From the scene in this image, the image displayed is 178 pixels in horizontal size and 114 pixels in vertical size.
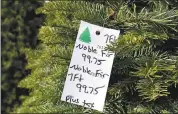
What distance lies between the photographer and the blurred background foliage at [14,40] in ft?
15.7

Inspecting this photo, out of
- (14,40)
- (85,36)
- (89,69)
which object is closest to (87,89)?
(89,69)

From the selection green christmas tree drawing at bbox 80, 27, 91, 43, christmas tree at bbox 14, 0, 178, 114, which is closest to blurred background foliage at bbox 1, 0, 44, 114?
christmas tree at bbox 14, 0, 178, 114

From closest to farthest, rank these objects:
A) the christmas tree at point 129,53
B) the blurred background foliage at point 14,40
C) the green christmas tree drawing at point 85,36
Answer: the christmas tree at point 129,53, the green christmas tree drawing at point 85,36, the blurred background foliage at point 14,40

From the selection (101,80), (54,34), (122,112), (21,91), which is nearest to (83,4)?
(54,34)

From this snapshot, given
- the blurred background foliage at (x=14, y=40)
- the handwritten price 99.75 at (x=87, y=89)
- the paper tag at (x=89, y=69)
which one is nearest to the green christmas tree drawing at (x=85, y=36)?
the paper tag at (x=89, y=69)

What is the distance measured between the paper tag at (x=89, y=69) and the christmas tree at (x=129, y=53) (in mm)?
42

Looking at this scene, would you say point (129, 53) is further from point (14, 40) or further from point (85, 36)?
point (14, 40)

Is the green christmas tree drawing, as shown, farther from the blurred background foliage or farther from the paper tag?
the blurred background foliage

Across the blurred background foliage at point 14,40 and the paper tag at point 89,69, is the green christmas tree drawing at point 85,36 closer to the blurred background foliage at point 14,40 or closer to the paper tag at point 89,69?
the paper tag at point 89,69

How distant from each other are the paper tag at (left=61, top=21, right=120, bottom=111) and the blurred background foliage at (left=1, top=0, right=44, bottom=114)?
298 cm

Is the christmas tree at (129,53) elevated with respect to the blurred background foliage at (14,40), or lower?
elevated

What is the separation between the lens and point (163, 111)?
184 cm

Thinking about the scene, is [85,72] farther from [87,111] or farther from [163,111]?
[163,111]

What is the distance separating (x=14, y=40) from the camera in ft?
15.9
